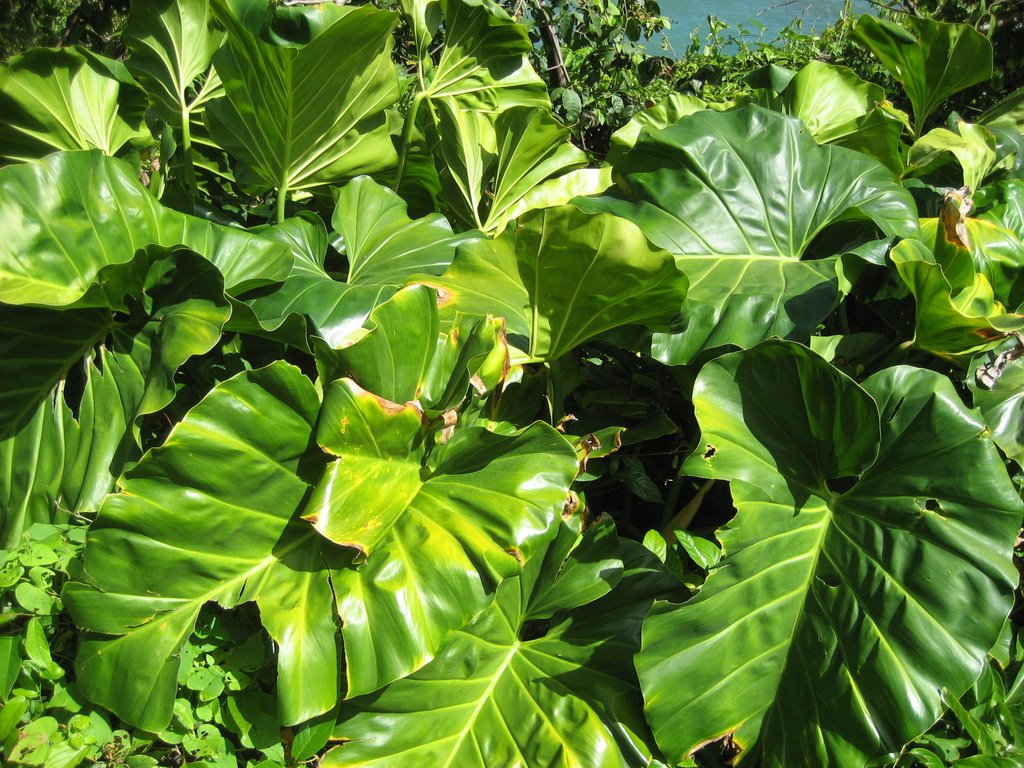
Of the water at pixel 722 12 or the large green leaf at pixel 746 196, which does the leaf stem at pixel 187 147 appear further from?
the water at pixel 722 12

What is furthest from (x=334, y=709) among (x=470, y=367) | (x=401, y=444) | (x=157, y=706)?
(x=470, y=367)

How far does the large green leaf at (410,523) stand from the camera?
133cm

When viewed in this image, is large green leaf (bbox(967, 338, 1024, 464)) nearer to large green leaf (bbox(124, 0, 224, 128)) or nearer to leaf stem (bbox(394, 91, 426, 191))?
leaf stem (bbox(394, 91, 426, 191))

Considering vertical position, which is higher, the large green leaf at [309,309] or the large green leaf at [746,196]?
the large green leaf at [746,196]

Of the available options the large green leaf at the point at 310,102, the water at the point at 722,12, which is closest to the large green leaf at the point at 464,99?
the large green leaf at the point at 310,102

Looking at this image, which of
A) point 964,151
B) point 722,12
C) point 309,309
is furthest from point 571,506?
point 722,12

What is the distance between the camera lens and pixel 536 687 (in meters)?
1.52

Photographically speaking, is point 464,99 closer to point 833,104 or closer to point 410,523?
point 833,104

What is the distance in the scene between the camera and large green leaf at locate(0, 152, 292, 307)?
1.46m

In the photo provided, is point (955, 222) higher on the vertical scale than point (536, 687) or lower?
higher

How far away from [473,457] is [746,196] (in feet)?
2.89

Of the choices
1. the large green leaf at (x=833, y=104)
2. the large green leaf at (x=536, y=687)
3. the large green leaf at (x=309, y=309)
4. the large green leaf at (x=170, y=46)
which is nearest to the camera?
the large green leaf at (x=536, y=687)

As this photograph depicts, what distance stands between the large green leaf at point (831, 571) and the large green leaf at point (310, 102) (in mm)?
979

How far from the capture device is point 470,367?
1397 mm
